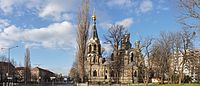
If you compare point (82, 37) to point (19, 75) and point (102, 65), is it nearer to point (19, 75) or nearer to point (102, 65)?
point (102, 65)

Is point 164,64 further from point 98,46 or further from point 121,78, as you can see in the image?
point 98,46

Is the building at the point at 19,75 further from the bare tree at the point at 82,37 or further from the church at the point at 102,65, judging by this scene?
the bare tree at the point at 82,37

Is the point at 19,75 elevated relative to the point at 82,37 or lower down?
lower down

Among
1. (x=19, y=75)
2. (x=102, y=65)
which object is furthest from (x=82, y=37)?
(x=19, y=75)

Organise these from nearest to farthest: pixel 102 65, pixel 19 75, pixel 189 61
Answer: pixel 189 61 → pixel 102 65 → pixel 19 75

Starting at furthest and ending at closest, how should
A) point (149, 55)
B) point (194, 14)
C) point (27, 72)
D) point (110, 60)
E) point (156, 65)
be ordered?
1. point (27, 72)
2. point (110, 60)
3. point (156, 65)
4. point (149, 55)
5. point (194, 14)

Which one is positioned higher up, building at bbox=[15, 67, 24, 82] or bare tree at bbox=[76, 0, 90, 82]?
bare tree at bbox=[76, 0, 90, 82]

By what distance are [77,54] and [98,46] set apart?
30493 millimetres

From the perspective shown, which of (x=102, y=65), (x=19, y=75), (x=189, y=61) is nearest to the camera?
(x=189, y=61)

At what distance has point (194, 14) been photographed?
76.8 ft

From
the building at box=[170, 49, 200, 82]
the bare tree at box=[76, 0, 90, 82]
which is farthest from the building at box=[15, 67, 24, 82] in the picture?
the building at box=[170, 49, 200, 82]

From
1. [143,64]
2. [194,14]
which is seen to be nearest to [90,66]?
[143,64]

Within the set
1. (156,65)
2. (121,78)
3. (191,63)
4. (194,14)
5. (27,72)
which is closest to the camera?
(194,14)

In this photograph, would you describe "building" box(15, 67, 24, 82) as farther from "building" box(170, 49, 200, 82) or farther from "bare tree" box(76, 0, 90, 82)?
"building" box(170, 49, 200, 82)
